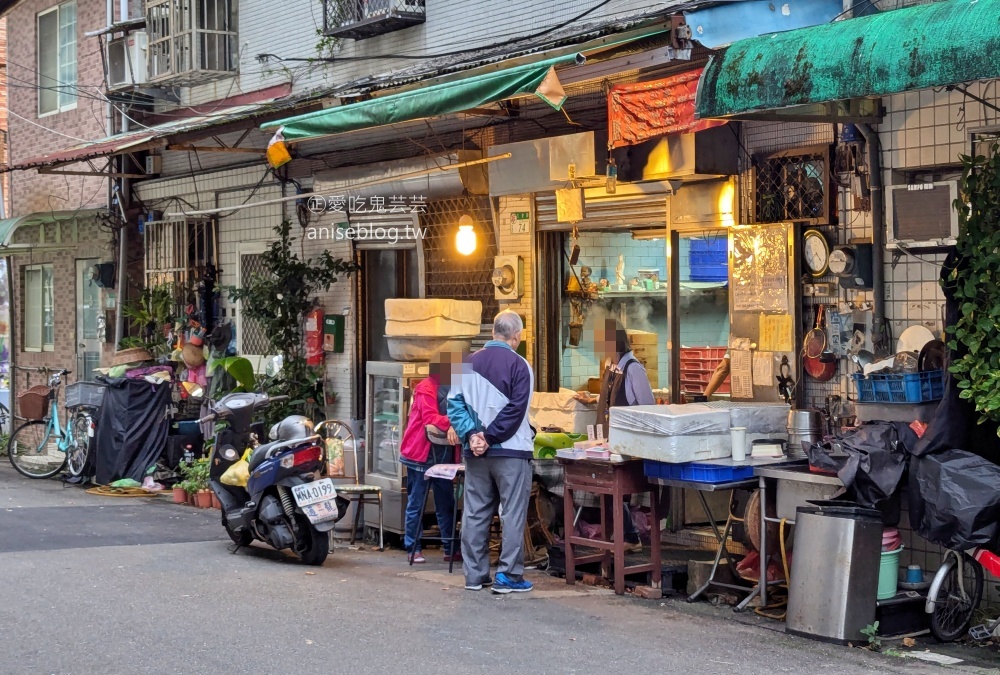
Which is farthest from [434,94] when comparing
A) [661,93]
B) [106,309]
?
[106,309]

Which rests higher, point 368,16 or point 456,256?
point 368,16

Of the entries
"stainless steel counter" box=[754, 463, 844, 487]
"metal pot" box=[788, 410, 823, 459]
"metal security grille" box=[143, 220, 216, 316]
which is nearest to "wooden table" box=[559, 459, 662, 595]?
"stainless steel counter" box=[754, 463, 844, 487]

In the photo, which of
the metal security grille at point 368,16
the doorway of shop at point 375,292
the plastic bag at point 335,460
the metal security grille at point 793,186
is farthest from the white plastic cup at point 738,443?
the metal security grille at point 368,16

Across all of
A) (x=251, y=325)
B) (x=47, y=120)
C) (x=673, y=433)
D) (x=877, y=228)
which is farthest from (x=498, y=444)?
(x=47, y=120)

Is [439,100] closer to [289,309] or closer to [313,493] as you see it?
[313,493]

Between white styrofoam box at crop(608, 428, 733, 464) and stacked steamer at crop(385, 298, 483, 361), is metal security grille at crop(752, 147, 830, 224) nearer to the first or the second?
white styrofoam box at crop(608, 428, 733, 464)

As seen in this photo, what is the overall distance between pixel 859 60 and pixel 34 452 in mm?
13588

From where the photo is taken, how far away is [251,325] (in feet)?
56.2

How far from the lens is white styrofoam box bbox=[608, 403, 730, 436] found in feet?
28.1

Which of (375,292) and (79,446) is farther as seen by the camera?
(79,446)

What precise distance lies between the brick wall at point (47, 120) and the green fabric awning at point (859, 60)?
14422 mm

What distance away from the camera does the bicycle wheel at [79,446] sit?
16031mm

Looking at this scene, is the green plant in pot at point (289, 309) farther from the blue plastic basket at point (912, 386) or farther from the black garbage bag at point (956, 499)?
the black garbage bag at point (956, 499)

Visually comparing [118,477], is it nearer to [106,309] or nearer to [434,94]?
[106,309]
